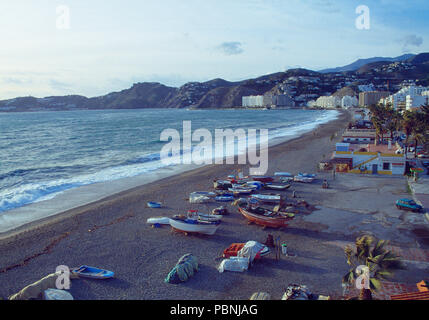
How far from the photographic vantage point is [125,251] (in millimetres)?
15109

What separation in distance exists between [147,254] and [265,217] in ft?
21.0

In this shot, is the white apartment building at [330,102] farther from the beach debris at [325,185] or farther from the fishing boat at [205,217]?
the fishing boat at [205,217]

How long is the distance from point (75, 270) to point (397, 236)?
1439cm

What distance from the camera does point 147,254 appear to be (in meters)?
14.7

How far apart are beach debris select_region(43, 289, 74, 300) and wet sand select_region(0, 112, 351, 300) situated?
69 cm

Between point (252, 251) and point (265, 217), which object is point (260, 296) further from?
point (265, 217)

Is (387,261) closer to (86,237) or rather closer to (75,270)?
(75,270)

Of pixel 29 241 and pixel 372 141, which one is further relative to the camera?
pixel 372 141
